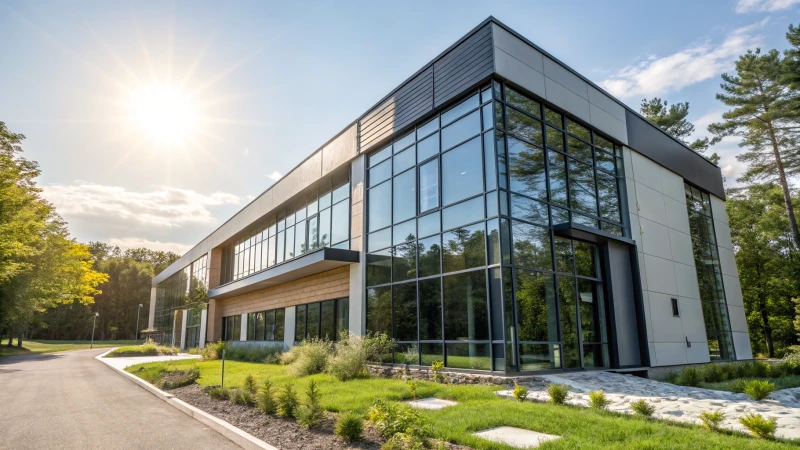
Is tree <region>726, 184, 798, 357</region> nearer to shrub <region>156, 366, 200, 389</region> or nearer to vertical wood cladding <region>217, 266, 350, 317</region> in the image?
vertical wood cladding <region>217, 266, 350, 317</region>

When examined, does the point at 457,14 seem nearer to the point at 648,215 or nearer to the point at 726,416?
the point at 648,215

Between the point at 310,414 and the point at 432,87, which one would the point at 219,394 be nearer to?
the point at 310,414

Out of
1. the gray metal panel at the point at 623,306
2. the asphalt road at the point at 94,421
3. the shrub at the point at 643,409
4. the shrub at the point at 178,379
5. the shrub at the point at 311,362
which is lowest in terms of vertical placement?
the asphalt road at the point at 94,421

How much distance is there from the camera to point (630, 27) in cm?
1248

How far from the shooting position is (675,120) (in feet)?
110

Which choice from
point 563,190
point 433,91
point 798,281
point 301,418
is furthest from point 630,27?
point 798,281

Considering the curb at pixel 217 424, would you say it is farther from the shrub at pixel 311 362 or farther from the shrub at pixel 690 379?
the shrub at pixel 690 379

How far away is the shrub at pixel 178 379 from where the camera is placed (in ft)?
42.1

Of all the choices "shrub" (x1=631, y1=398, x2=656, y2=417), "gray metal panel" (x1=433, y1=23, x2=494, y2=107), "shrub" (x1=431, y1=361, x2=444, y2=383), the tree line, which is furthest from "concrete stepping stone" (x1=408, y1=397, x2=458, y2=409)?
the tree line

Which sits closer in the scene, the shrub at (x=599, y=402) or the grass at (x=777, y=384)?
the shrub at (x=599, y=402)

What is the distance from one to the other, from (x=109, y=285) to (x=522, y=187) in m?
85.7

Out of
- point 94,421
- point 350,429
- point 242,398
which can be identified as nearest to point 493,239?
point 350,429

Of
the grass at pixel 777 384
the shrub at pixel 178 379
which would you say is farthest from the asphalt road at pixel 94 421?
the grass at pixel 777 384

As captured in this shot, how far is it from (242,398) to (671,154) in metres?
17.5
